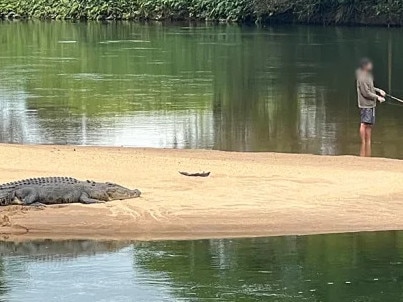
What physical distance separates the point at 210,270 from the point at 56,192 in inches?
113

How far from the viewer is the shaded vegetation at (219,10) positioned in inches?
2409

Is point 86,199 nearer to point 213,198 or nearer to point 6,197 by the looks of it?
point 6,197

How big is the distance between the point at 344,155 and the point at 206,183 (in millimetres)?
4434

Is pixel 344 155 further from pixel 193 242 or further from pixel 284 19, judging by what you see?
pixel 284 19

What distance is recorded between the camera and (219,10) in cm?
6831

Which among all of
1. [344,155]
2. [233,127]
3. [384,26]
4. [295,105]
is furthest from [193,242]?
[384,26]

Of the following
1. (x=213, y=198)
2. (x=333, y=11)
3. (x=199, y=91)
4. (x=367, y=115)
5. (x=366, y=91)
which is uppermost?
(x=333, y=11)

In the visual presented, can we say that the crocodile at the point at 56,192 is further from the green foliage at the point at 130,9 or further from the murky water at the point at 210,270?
the green foliage at the point at 130,9

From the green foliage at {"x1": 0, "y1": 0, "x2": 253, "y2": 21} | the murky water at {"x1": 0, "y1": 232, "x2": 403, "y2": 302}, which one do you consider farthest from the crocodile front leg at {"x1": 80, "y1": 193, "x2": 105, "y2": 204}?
the green foliage at {"x1": 0, "y1": 0, "x2": 253, "y2": 21}

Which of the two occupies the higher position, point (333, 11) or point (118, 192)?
point (333, 11)

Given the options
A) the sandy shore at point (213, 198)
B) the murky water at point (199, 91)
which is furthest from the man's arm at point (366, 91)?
the sandy shore at point (213, 198)

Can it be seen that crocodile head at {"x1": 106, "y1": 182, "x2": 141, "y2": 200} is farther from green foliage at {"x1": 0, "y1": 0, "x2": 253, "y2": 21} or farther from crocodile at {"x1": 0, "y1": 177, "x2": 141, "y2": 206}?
green foliage at {"x1": 0, "y1": 0, "x2": 253, "y2": 21}

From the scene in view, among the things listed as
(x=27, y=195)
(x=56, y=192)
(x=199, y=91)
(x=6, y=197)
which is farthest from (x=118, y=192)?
(x=199, y=91)

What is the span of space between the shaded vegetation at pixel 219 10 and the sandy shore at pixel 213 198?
4485 cm
